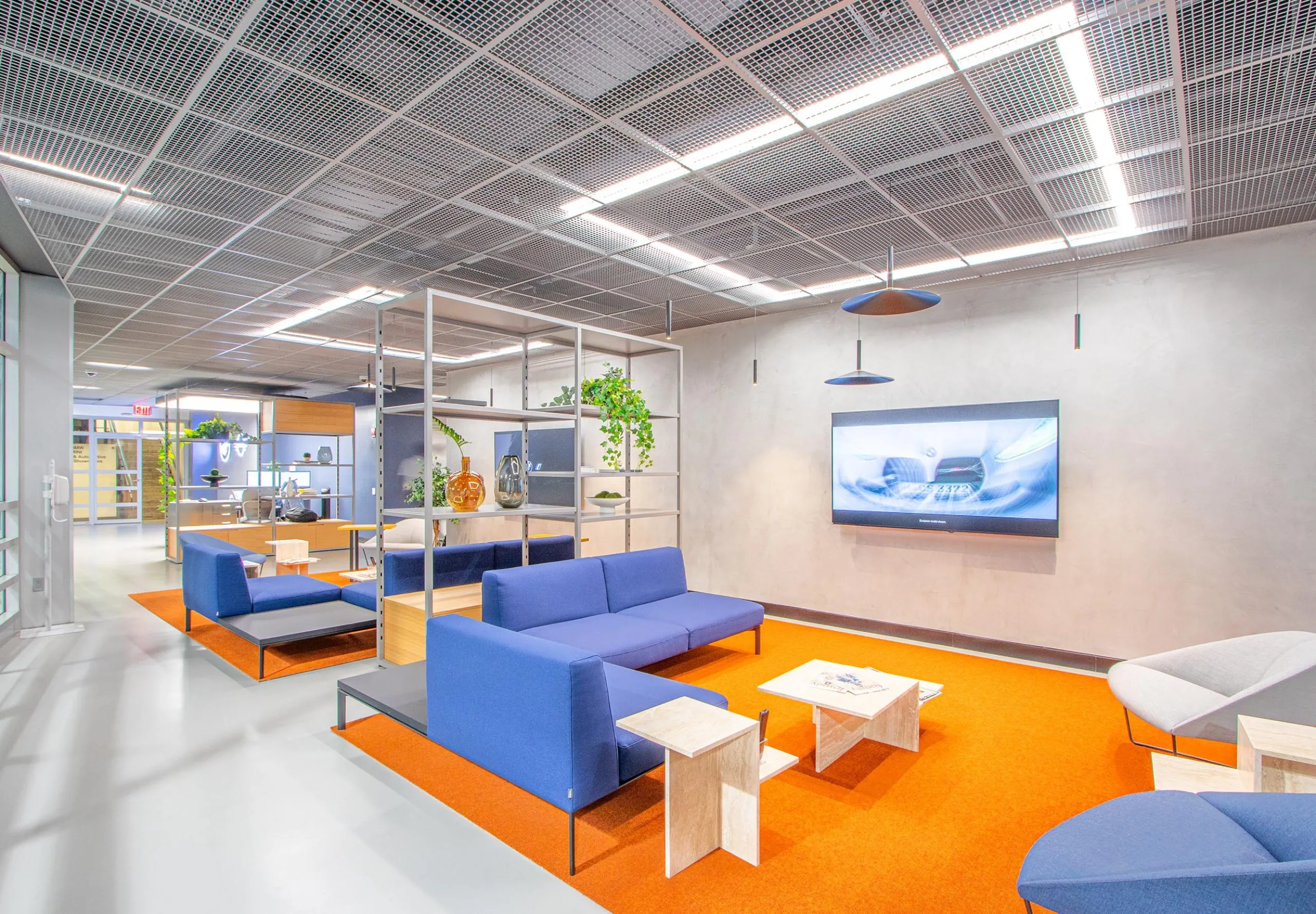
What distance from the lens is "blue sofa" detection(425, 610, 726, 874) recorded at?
7.34 ft

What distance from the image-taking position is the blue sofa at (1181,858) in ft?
4.35

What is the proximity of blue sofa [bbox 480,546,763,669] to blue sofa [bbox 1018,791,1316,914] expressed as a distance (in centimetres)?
205

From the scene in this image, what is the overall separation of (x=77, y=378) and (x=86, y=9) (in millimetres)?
12208

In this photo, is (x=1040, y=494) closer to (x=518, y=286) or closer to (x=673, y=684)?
(x=673, y=684)

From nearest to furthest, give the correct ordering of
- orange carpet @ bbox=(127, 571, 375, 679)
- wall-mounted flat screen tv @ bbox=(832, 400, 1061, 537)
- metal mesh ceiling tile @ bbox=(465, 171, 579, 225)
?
1. metal mesh ceiling tile @ bbox=(465, 171, 579, 225)
2. orange carpet @ bbox=(127, 571, 375, 679)
3. wall-mounted flat screen tv @ bbox=(832, 400, 1061, 537)

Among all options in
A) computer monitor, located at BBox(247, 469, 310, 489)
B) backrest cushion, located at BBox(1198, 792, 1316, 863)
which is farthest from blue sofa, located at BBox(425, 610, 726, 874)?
computer monitor, located at BBox(247, 469, 310, 489)

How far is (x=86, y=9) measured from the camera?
234cm

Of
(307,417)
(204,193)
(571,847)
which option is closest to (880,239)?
(571,847)

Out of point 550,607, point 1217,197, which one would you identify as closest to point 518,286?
point 550,607

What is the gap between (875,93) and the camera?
2.87m

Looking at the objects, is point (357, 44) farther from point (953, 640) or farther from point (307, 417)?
point (307, 417)

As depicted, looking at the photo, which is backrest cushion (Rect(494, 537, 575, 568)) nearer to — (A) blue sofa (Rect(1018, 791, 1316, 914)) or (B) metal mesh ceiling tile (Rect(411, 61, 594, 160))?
(B) metal mesh ceiling tile (Rect(411, 61, 594, 160))

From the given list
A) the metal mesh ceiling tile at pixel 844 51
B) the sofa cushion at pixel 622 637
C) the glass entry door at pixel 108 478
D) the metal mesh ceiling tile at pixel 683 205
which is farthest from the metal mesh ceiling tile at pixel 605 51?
the glass entry door at pixel 108 478

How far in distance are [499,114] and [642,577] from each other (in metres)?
3.23
